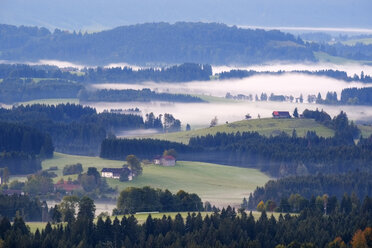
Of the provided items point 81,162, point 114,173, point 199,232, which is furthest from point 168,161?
point 199,232

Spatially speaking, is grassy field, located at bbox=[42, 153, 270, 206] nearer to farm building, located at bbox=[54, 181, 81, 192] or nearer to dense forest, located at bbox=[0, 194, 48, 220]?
farm building, located at bbox=[54, 181, 81, 192]

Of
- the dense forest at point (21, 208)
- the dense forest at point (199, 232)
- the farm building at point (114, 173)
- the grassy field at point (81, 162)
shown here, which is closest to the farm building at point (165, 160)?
the grassy field at point (81, 162)

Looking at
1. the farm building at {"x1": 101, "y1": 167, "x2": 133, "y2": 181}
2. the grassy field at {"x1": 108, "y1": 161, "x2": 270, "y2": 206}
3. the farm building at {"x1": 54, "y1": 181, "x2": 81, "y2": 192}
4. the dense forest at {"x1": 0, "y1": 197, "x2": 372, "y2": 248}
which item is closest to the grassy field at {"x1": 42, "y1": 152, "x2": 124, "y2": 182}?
the farm building at {"x1": 101, "y1": 167, "x2": 133, "y2": 181}

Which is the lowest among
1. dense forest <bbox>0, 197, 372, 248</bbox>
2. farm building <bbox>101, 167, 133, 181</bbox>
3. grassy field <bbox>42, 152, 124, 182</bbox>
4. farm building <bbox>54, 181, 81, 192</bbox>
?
dense forest <bbox>0, 197, 372, 248</bbox>

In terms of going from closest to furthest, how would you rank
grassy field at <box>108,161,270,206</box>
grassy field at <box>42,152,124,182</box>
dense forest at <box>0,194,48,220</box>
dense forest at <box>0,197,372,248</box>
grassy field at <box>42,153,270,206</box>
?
dense forest at <box>0,197,372,248</box> < dense forest at <box>0,194,48,220</box> < grassy field at <box>108,161,270,206</box> < grassy field at <box>42,153,270,206</box> < grassy field at <box>42,152,124,182</box>

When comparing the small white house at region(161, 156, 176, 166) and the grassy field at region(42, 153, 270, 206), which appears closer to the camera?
the grassy field at region(42, 153, 270, 206)

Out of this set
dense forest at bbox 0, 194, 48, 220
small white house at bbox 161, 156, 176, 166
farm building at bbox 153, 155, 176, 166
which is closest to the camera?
dense forest at bbox 0, 194, 48, 220

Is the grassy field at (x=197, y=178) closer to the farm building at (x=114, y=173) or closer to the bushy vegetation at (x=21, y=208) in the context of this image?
the farm building at (x=114, y=173)

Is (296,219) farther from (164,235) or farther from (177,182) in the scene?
(177,182)

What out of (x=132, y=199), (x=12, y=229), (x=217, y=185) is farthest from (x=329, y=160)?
(x=12, y=229)
